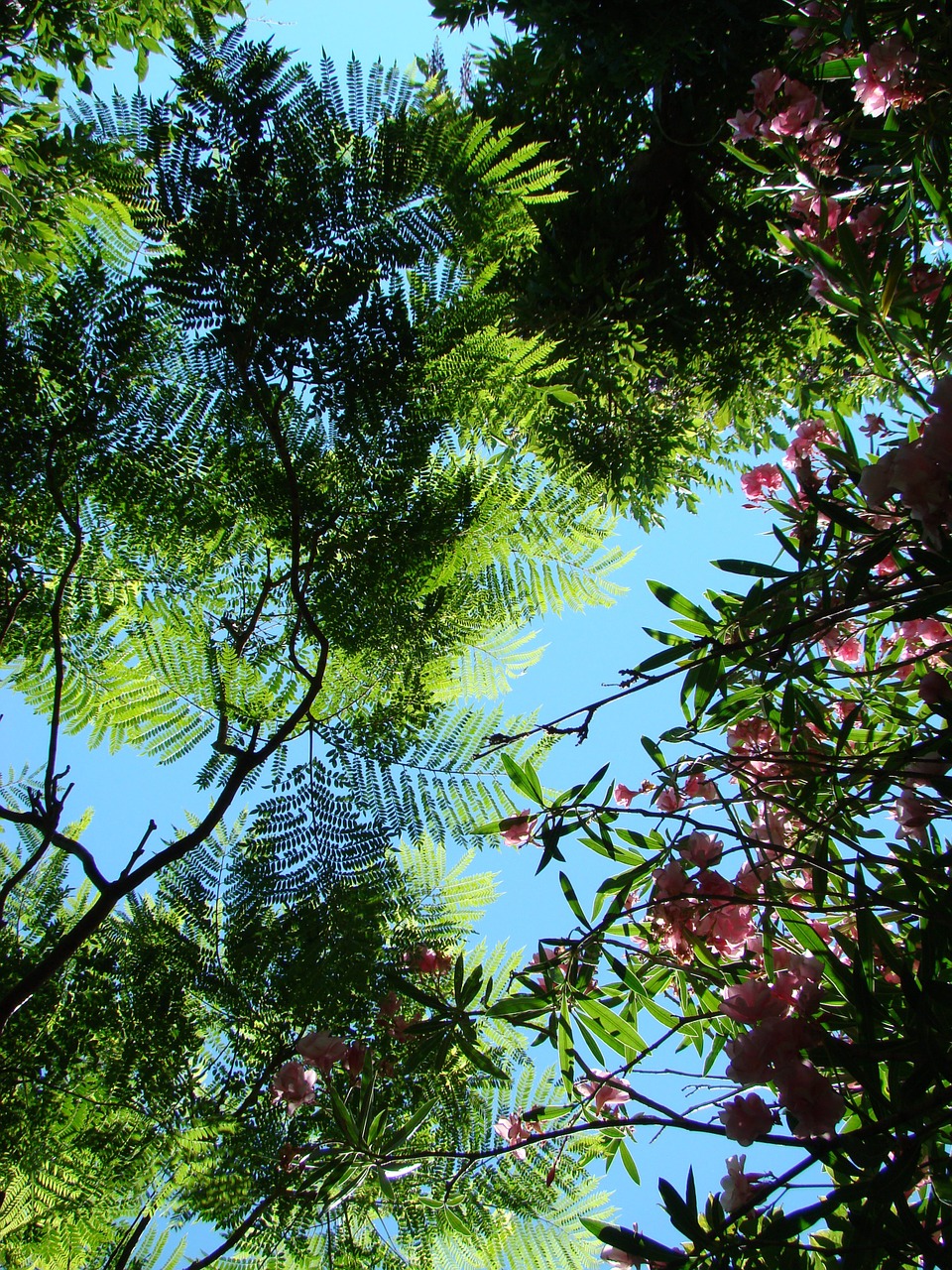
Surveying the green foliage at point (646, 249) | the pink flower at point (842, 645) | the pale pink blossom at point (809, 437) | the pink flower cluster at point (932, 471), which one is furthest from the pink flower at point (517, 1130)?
the green foliage at point (646, 249)

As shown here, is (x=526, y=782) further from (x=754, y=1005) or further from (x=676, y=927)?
(x=754, y=1005)

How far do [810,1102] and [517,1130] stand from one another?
961 mm

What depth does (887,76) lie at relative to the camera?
5.16ft

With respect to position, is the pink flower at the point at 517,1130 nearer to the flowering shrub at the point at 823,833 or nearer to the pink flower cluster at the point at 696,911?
the flowering shrub at the point at 823,833

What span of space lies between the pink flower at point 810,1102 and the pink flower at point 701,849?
402mm

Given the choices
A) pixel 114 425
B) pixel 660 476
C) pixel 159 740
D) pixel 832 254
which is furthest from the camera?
pixel 660 476

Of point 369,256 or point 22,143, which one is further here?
point 22,143

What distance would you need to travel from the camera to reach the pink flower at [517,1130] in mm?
1720

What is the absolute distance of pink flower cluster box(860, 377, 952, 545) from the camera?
102 centimetres

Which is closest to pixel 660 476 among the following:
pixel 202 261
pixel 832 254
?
pixel 832 254

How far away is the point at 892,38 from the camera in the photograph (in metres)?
1.55

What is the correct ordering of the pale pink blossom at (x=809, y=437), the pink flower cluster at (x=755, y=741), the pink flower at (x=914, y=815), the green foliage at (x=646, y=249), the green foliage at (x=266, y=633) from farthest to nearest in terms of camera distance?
the green foliage at (x=646, y=249), the pale pink blossom at (x=809, y=437), the pink flower cluster at (x=755, y=741), the green foliage at (x=266, y=633), the pink flower at (x=914, y=815)

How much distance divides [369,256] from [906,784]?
1453 mm

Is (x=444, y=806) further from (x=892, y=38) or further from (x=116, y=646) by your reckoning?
(x=892, y=38)
